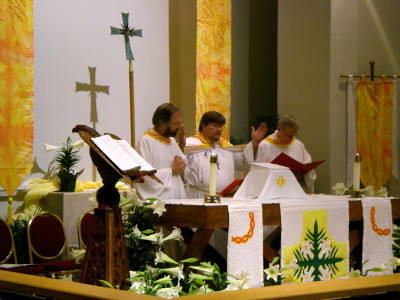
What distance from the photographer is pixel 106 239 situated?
13.4ft

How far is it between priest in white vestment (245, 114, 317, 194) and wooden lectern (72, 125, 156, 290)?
15.1 ft

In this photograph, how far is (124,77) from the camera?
889 centimetres

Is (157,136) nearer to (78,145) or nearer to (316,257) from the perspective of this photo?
(78,145)

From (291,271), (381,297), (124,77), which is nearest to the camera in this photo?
(381,297)

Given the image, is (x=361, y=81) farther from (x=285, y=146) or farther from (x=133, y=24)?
(x=133, y=24)

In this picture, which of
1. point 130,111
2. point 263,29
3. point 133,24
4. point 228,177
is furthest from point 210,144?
→ point 263,29

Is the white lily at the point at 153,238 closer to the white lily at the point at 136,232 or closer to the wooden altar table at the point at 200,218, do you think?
the white lily at the point at 136,232

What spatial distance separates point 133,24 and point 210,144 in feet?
8.72

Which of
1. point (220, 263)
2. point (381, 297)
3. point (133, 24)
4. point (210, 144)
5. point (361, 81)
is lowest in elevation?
point (220, 263)

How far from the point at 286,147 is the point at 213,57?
66.0 inches

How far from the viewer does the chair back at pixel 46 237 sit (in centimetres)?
595

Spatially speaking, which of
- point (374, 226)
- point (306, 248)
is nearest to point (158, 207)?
point (306, 248)

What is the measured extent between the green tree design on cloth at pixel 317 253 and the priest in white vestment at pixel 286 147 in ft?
9.16

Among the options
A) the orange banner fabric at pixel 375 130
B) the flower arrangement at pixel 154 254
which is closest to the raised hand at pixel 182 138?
the flower arrangement at pixel 154 254
